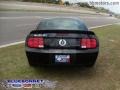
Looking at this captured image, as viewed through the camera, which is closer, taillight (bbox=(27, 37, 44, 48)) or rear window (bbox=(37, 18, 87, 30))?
taillight (bbox=(27, 37, 44, 48))

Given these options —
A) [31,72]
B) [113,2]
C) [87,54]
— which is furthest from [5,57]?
[113,2]

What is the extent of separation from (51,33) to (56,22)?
1688mm

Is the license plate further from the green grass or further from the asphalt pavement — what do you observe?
the asphalt pavement

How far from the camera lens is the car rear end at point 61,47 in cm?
753

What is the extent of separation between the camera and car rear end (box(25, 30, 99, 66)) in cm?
753

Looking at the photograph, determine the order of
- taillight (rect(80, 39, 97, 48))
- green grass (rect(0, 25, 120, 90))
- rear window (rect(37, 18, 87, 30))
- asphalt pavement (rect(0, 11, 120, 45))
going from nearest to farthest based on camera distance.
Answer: green grass (rect(0, 25, 120, 90)), taillight (rect(80, 39, 97, 48)), rear window (rect(37, 18, 87, 30)), asphalt pavement (rect(0, 11, 120, 45))

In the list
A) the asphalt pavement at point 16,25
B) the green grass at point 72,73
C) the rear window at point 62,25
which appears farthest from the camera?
the asphalt pavement at point 16,25

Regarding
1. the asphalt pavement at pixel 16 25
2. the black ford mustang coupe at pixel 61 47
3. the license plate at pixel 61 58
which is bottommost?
the asphalt pavement at pixel 16 25

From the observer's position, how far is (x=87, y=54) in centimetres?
760

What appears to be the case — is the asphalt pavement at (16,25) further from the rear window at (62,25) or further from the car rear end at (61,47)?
the car rear end at (61,47)

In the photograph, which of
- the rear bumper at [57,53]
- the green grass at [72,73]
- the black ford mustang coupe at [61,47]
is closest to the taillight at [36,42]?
the black ford mustang coupe at [61,47]

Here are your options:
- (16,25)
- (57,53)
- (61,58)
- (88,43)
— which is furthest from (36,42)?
(16,25)

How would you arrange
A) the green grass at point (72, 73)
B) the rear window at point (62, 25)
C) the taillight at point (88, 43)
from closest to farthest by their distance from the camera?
the green grass at point (72, 73), the taillight at point (88, 43), the rear window at point (62, 25)

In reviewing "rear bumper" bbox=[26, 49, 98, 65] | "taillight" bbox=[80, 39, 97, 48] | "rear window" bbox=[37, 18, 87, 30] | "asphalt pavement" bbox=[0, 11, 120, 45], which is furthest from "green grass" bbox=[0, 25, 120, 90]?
"asphalt pavement" bbox=[0, 11, 120, 45]
